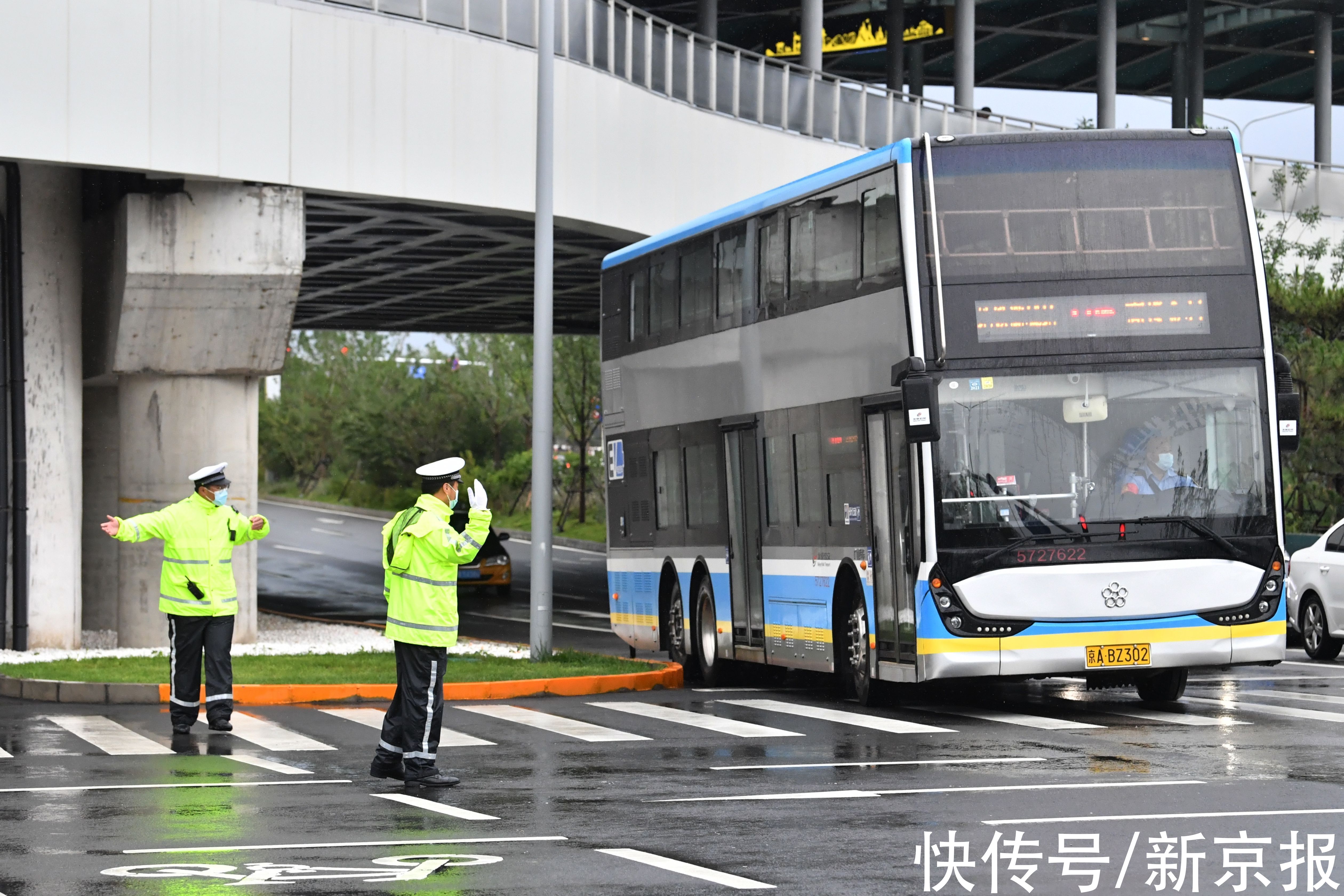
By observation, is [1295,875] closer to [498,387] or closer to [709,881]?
[709,881]

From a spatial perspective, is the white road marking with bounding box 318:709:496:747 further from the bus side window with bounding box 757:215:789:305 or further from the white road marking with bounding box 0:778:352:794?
the bus side window with bounding box 757:215:789:305

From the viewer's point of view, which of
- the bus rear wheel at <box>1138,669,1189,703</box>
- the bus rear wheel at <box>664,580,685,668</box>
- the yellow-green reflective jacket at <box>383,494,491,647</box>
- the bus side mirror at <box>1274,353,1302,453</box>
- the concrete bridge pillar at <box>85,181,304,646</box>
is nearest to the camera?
the yellow-green reflective jacket at <box>383,494,491,647</box>

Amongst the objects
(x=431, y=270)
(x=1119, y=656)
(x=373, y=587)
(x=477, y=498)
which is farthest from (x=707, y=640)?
(x=373, y=587)

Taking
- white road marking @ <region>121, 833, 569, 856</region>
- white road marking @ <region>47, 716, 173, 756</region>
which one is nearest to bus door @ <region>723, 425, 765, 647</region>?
white road marking @ <region>47, 716, 173, 756</region>

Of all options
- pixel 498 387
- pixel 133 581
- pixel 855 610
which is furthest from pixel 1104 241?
pixel 498 387

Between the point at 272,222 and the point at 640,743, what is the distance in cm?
1103

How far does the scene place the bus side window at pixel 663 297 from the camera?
21.4 metres

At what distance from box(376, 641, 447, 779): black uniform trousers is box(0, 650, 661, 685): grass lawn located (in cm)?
618

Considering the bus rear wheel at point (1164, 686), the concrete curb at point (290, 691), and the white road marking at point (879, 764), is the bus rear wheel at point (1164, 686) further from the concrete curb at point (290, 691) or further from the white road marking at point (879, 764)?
the concrete curb at point (290, 691)

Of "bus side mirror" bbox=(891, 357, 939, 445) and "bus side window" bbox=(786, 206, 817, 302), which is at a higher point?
"bus side window" bbox=(786, 206, 817, 302)

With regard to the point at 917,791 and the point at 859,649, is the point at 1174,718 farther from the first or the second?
the point at 917,791

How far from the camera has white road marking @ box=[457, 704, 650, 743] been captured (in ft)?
49.0

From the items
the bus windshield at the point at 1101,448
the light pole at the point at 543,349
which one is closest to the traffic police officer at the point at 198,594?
Result: the bus windshield at the point at 1101,448

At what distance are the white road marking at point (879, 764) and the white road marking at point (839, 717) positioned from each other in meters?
1.98
